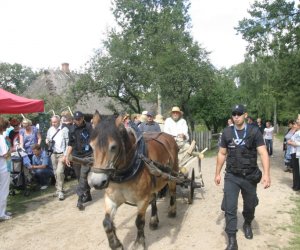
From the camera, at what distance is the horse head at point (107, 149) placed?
12.4 feet

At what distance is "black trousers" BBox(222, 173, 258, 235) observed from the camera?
191 inches

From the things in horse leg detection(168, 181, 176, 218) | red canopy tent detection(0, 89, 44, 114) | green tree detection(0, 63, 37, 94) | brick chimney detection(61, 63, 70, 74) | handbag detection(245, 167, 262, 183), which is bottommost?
horse leg detection(168, 181, 176, 218)

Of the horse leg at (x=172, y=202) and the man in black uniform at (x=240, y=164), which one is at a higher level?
the man in black uniform at (x=240, y=164)

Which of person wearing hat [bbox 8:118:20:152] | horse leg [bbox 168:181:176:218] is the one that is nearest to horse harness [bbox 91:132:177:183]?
horse leg [bbox 168:181:176:218]

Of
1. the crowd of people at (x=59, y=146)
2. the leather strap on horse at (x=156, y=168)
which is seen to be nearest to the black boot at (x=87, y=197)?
the crowd of people at (x=59, y=146)

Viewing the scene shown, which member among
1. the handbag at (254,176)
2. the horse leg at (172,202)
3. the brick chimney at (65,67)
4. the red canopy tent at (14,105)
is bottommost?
the horse leg at (172,202)

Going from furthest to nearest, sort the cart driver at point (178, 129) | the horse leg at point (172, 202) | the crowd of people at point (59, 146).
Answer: the cart driver at point (178, 129) < the crowd of people at point (59, 146) < the horse leg at point (172, 202)

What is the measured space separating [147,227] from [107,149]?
2.47 metres

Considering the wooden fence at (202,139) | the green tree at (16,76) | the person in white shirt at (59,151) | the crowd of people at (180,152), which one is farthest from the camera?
the green tree at (16,76)

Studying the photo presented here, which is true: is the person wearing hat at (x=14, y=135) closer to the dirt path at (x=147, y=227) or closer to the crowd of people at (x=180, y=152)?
the crowd of people at (x=180, y=152)

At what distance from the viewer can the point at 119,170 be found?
438cm

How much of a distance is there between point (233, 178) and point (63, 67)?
39628 millimetres

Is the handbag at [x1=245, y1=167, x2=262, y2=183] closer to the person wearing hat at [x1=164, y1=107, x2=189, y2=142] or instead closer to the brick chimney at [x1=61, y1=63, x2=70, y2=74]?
the person wearing hat at [x1=164, y1=107, x2=189, y2=142]

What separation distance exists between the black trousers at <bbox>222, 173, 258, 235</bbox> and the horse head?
1550mm
